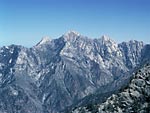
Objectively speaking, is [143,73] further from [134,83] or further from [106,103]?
[106,103]

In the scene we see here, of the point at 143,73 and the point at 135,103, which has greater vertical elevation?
the point at 143,73

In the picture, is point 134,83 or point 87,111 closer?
point 134,83

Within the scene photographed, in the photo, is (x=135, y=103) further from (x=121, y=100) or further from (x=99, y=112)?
(x=99, y=112)

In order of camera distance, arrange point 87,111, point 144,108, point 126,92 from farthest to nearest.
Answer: point 87,111
point 126,92
point 144,108

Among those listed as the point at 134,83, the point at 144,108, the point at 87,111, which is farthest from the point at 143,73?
the point at 87,111

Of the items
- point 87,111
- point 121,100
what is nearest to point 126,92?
point 121,100

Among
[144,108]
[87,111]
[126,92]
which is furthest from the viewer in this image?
[87,111]
